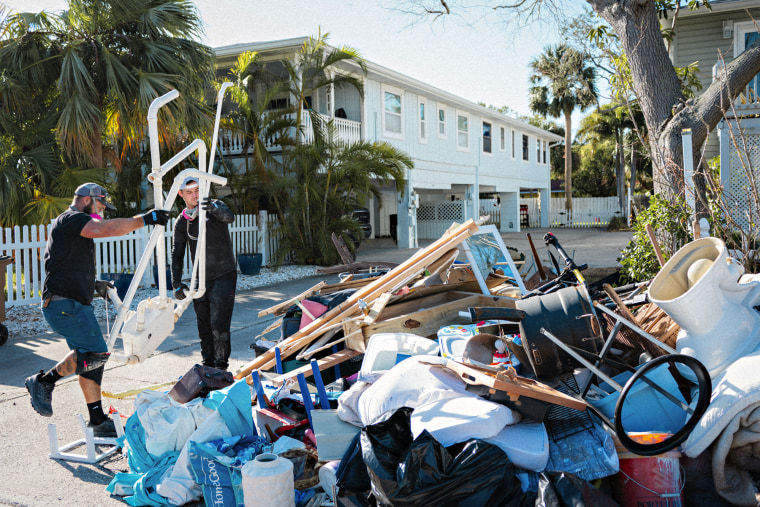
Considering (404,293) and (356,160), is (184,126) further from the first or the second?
(404,293)

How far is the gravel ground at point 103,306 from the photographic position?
8.13m

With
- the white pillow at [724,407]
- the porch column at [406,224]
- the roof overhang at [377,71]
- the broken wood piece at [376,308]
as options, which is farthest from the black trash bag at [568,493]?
the porch column at [406,224]

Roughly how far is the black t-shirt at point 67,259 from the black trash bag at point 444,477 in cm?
251

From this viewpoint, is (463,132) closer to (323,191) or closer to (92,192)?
(323,191)

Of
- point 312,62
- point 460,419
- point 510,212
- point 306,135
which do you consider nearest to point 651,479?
point 460,419

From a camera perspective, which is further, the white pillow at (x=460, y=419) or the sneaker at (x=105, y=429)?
the sneaker at (x=105, y=429)

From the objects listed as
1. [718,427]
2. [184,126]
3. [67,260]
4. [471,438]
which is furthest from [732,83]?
[184,126]

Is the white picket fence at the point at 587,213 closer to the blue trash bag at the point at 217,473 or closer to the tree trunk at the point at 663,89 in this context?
the tree trunk at the point at 663,89

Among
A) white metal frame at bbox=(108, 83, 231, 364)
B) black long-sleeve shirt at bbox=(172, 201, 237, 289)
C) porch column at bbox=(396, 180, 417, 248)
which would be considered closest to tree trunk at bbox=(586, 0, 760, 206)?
black long-sleeve shirt at bbox=(172, 201, 237, 289)

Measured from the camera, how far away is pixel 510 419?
3027 mm

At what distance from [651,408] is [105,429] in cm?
358

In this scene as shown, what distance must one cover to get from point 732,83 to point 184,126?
8823mm

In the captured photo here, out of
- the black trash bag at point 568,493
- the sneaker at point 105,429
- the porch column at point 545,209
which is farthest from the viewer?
the porch column at point 545,209

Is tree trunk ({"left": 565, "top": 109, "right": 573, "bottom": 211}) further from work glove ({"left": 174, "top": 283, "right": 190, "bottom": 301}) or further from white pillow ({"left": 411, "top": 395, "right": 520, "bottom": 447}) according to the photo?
white pillow ({"left": 411, "top": 395, "right": 520, "bottom": 447})
